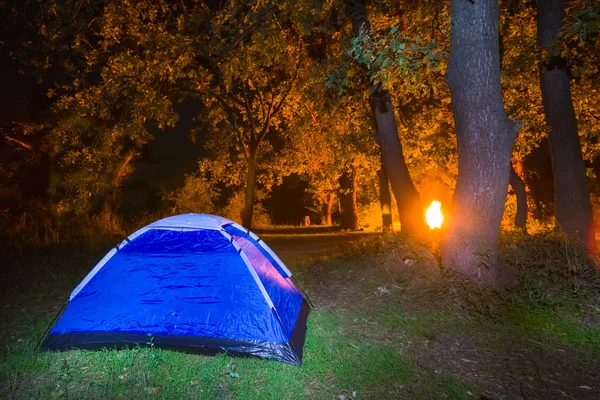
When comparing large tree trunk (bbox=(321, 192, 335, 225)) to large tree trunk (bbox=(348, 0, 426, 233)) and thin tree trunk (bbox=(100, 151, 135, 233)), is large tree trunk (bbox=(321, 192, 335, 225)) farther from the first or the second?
large tree trunk (bbox=(348, 0, 426, 233))

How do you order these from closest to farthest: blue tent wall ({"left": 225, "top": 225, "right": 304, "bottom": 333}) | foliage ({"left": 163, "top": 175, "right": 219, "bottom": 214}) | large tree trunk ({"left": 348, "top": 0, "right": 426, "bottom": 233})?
blue tent wall ({"left": 225, "top": 225, "right": 304, "bottom": 333})
large tree trunk ({"left": 348, "top": 0, "right": 426, "bottom": 233})
foliage ({"left": 163, "top": 175, "right": 219, "bottom": 214})

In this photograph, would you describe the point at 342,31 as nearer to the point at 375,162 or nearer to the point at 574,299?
the point at 375,162

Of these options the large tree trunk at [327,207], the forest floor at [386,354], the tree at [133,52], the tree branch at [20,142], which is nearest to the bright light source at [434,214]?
the forest floor at [386,354]

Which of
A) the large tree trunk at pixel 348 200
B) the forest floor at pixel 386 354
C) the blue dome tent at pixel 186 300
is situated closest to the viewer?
the forest floor at pixel 386 354

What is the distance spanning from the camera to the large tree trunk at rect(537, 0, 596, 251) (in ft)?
28.9

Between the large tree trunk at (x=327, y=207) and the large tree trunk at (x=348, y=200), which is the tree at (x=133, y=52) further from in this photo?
the large tree trunk at (x=327, y=207)

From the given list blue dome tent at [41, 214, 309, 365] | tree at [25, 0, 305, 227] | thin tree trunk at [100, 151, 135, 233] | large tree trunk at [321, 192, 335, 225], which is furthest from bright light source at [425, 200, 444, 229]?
large tree trunk at [321, 192, 335, 225]

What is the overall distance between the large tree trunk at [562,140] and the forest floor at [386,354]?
2427 millimetres

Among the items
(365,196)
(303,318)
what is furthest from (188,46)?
(365,196)

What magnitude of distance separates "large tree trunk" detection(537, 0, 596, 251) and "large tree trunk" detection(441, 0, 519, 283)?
305 centimetres

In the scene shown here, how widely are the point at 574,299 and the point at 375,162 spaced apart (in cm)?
1273

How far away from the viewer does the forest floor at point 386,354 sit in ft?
14.1

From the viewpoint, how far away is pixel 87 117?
1050 centimetres

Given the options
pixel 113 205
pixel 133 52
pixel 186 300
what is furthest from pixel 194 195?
pixel 186 300
